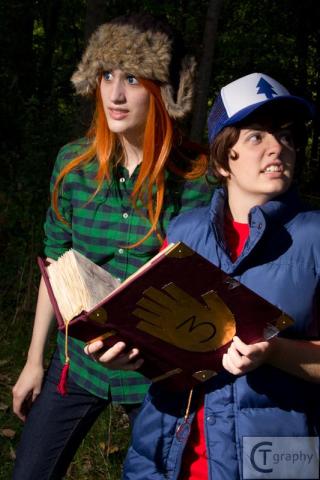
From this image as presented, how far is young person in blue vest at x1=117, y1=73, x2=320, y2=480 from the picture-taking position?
80.3 inches

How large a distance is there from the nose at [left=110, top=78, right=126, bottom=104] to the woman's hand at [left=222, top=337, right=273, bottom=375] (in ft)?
3.50

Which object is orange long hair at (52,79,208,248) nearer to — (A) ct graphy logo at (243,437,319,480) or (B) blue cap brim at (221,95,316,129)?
(B) blue cap brim at (221,95,316,129)

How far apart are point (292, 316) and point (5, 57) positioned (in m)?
10.9

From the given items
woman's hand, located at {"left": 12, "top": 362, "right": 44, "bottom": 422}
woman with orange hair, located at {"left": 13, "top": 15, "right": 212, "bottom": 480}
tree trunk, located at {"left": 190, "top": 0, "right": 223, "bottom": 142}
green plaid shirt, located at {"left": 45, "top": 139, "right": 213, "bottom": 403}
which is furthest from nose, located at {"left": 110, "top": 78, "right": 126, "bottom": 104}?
tree trunk, located at {"left": 190, "top": 0, "right": 223, "bottom": 142}

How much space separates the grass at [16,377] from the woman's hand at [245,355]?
86.4 inches

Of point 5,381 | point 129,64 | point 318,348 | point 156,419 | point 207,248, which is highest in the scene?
point 129,64

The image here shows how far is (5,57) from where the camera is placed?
12062mm

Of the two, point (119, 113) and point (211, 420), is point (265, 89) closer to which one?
point (119, 113)

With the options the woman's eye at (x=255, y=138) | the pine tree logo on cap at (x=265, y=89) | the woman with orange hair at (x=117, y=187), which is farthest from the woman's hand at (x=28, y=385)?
the pine tree logo on cap at (x=265, y=89)

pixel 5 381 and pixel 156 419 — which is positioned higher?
pixel 156 419

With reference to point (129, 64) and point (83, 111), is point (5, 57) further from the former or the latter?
point (129, 64)

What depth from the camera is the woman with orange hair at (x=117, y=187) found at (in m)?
2.66

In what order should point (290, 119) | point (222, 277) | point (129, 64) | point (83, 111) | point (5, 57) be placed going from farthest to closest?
point (5, 57), point (83, 111), point (129, 64), point (290, 119), point (222, 277)

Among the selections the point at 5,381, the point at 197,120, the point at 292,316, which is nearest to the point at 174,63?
the point at 292,316
